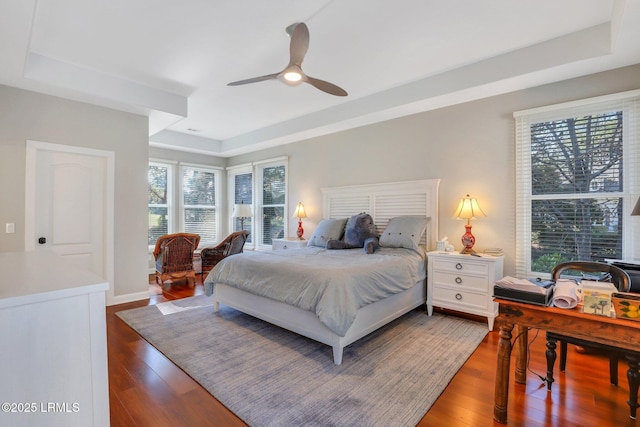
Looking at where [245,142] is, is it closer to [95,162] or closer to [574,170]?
[95,162]

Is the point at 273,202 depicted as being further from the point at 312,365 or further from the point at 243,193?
the point at 312,365

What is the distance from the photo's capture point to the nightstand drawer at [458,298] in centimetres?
313

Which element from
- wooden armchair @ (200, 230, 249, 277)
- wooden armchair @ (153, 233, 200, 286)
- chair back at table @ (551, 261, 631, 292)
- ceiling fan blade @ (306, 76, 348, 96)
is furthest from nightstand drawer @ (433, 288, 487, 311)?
wooden armchair @ (153, 233, 200, 286)

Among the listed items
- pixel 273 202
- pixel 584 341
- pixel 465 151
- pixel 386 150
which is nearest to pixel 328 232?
pixel 386 150

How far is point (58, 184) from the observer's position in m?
3.63

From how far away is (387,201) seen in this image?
4.33 m

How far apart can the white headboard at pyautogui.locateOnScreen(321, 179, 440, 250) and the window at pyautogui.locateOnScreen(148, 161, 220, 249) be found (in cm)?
323

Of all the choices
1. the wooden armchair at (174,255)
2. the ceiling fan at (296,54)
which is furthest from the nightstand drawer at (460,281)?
the wooden armchair at (174,255)

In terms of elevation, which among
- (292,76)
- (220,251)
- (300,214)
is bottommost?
(220,251)

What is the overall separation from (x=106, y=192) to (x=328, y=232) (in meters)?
3.00

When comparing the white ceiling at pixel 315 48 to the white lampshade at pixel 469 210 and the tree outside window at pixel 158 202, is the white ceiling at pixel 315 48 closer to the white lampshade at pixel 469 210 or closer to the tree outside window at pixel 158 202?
the white lampshade at pixel 469 210

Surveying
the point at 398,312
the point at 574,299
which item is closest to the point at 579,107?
the point at 574,299

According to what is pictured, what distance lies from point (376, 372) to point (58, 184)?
4.14m

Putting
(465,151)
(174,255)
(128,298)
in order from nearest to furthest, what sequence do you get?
(465,151) < (128,298) < (174,255)
